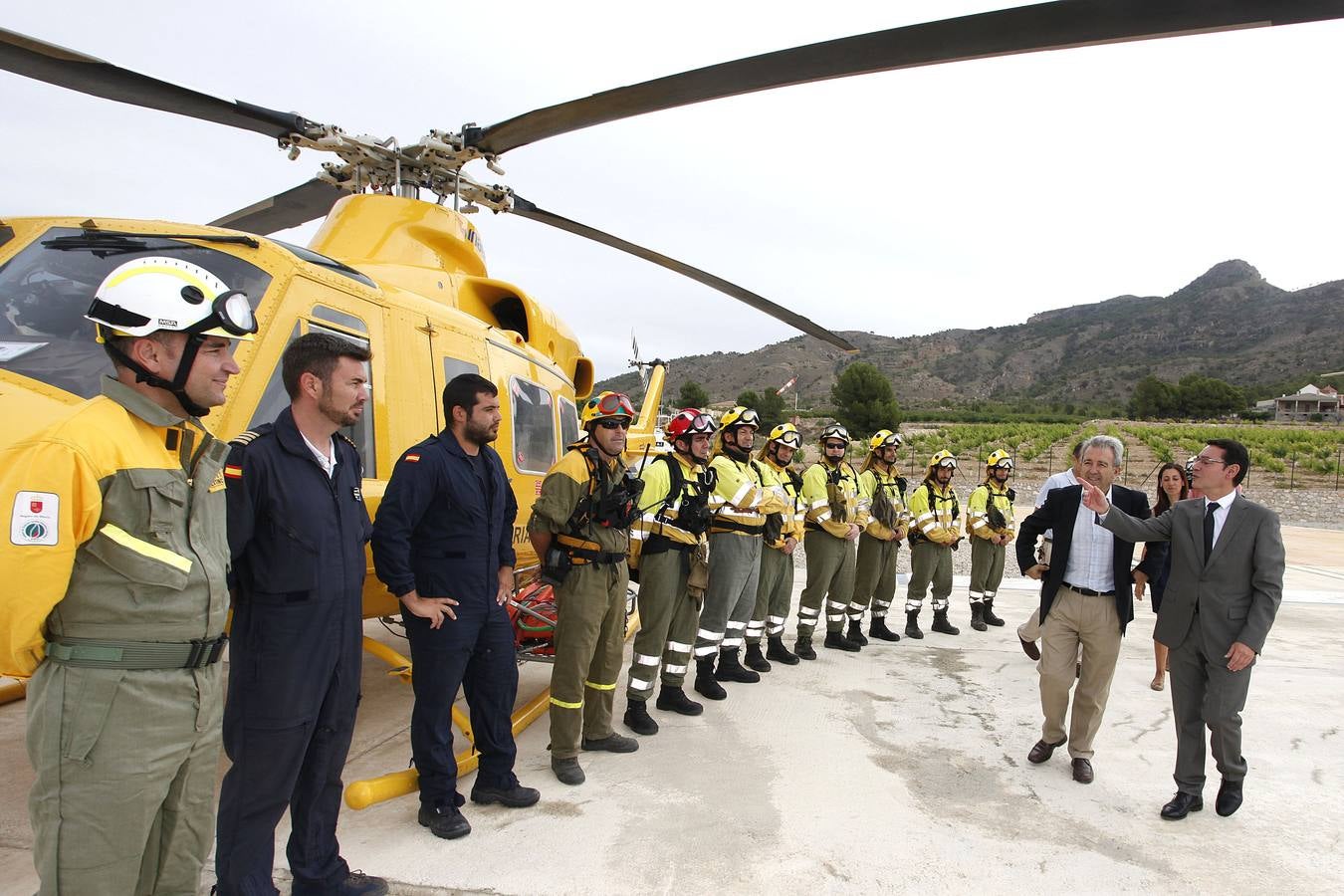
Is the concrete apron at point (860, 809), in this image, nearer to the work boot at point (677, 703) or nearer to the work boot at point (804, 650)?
the work boot at point (677, 703)

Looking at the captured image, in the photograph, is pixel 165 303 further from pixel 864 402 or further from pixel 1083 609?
pixel 864 402

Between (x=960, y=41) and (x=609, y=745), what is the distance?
4002 millimetres

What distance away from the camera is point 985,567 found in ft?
27.5

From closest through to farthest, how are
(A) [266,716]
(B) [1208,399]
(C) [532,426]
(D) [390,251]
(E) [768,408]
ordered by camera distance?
(A) [266,716]
(D) [390,251]
(C) [532,426]
(E) [768,408]
(B) [1208,399]

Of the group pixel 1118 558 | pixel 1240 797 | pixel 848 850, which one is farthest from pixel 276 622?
pixel 1240 797

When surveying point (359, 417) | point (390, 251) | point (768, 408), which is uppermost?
point (768, 408)

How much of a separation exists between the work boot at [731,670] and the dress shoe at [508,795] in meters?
2.56

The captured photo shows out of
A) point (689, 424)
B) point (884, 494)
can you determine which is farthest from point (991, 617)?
point (689, 424)

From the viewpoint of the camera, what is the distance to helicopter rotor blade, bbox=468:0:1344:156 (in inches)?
116

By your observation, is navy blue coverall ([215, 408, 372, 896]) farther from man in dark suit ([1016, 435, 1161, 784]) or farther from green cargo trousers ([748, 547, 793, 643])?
green cargo trousers ([748, 547, 793, 643])

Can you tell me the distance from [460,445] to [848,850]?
8.10 ft

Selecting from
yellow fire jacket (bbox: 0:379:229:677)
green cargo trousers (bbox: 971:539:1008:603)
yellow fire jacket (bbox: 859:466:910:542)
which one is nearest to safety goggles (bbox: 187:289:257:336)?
yellow fire jacket (bbox: 0:379:229:677)

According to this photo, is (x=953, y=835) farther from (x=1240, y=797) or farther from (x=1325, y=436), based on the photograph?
(x=1325, y=436)

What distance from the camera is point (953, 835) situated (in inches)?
139
